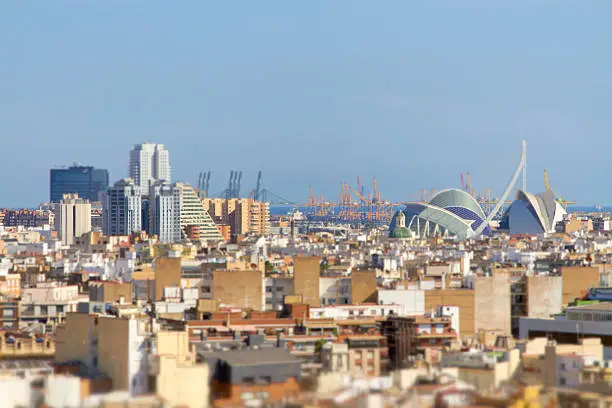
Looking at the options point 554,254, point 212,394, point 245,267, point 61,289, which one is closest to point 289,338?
point 212,394

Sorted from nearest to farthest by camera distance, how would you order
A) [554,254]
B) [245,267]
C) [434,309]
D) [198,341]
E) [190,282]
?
[198,341] → [434,309] → [190,282] → [245,267] → [554,254]

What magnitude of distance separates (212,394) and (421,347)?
42.8 feet

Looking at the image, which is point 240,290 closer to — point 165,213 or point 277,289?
point 277,289

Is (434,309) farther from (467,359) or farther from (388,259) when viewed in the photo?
(388,259)

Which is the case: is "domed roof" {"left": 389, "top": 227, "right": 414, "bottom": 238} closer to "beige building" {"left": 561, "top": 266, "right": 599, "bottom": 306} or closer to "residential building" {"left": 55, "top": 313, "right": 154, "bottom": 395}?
"beige building" {"left": 561, "top": 266, "right": 599, "bottom": 306}

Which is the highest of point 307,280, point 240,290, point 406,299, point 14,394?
point 307,280

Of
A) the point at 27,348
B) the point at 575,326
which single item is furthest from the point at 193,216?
the point at 27,348

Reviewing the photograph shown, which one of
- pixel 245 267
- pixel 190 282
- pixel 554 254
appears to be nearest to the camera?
pixel 190 282

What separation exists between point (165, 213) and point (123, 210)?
5.50 metres

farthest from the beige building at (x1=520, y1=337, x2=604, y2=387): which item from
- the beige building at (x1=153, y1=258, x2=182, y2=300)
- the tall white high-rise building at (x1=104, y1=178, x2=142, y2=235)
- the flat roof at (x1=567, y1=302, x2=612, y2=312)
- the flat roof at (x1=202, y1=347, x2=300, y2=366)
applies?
the tall white high-rise building at (x1=104, y1=178, x2=142, y2=235)

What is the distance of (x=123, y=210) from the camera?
168 m

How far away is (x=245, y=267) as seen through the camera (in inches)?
2499

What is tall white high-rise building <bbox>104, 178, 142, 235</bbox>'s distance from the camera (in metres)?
167

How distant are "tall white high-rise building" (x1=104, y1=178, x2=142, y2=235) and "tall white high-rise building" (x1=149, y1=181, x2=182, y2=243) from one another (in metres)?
1.80
